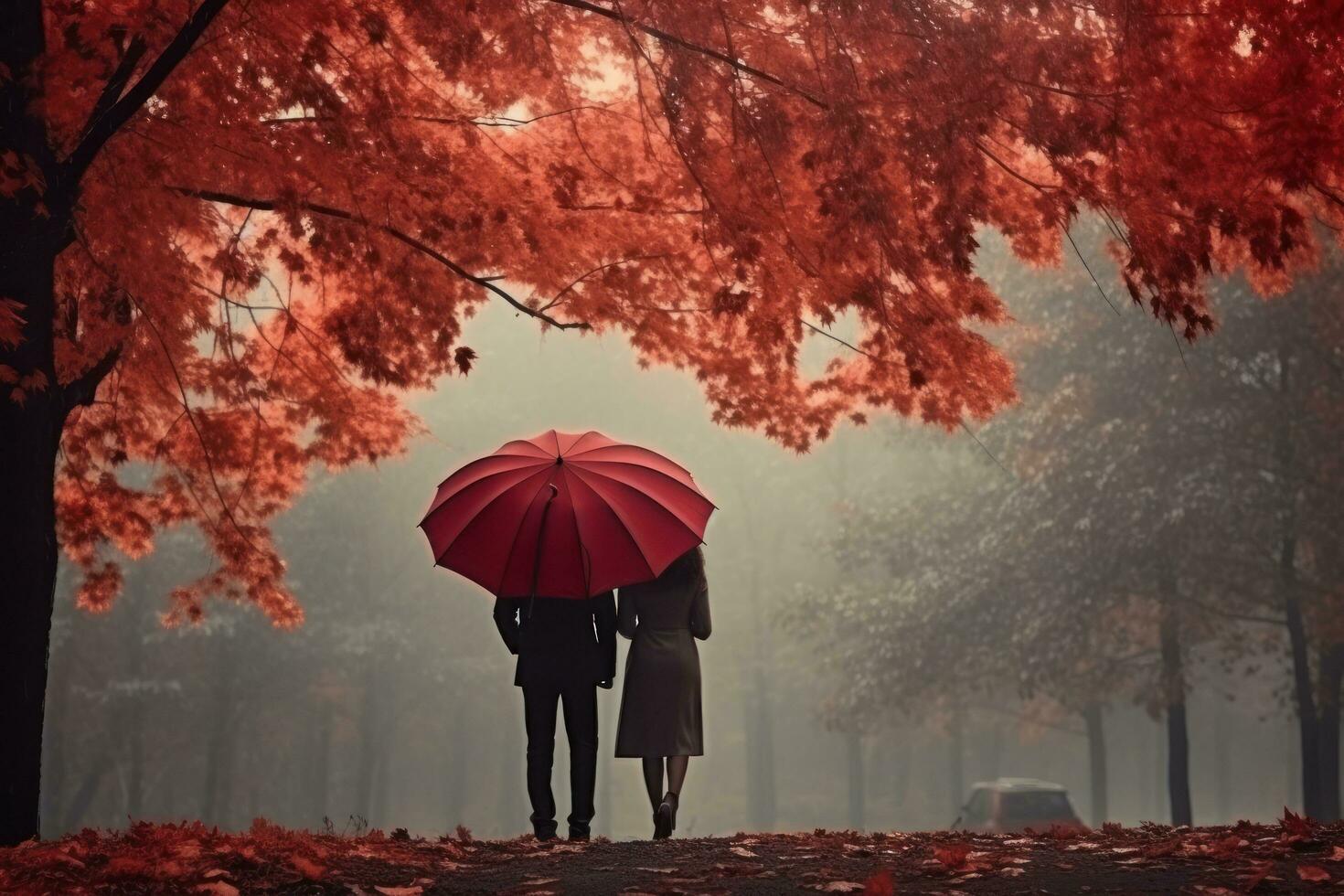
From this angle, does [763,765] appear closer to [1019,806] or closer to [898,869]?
[1019,806]

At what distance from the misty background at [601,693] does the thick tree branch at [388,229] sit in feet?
36.9

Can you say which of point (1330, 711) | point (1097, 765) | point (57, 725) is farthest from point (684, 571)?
point (57, 725)

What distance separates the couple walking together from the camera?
677 centimetres

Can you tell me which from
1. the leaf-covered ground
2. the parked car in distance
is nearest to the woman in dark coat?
the leaf-covered ground

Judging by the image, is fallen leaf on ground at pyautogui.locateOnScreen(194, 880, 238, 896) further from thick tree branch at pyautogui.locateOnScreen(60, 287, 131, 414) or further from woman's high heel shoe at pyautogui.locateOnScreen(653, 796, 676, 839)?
thick tree branch at pyautogui.locateOnScreen(60, 287, 131, 414)

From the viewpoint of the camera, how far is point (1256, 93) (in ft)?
18.5

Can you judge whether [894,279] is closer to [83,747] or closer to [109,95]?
[109,95]

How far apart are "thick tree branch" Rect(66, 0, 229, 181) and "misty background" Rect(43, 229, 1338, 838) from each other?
12.8 m

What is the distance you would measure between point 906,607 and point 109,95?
61.4 ft

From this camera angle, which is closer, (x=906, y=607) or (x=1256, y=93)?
(x=1256, y=93)

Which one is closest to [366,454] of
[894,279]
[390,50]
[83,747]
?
[390,50]

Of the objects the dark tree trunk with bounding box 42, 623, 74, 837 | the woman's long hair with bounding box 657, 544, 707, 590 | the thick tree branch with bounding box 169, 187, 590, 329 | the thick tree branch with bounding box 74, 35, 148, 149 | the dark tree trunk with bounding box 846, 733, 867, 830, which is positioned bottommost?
the dark tree trunk with bounding box 846, 733, 867, 830

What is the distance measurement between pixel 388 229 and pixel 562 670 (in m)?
2.79

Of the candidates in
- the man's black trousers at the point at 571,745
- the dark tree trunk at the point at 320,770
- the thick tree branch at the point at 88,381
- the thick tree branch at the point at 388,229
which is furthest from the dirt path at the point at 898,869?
the dark tree trunk at the point at 320,770
